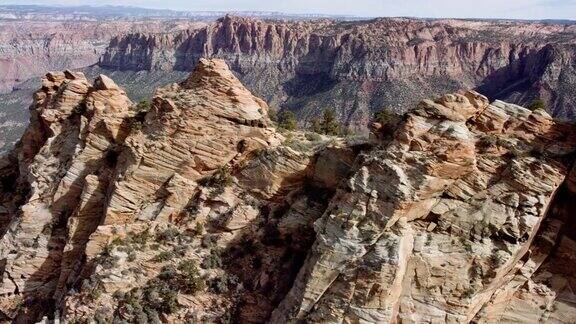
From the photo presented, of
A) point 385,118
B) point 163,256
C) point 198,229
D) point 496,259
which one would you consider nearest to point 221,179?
point 198,229

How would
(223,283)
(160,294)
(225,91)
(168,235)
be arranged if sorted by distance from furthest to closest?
(225,91)
(168,235)
(223,283)
(160,294)

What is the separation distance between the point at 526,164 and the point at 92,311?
26447 millimetres

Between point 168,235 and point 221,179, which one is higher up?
point 221,179

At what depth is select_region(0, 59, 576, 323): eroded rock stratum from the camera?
27.0m

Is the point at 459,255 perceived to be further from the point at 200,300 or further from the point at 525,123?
the point at 200,300

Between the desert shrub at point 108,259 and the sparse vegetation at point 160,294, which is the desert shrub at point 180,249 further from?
the desert shrub at point 108,259

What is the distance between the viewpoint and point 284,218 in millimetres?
33344

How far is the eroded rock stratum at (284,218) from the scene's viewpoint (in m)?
27.0

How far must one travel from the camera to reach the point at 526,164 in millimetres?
28188

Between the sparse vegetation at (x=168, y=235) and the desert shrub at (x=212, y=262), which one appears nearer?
the desert shrub at (x=212, y=262)

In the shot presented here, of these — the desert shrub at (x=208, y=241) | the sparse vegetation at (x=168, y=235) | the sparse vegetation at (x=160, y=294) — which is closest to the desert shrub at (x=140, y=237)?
the sparse vegetation at (x=168, y=235)

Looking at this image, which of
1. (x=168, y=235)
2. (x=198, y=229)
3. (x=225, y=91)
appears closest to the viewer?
(x=168, y=235)

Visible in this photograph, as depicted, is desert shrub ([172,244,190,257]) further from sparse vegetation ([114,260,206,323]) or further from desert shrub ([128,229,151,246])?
desert shrub ([128,229,151,246])

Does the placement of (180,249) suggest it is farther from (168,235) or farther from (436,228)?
(436,228)
